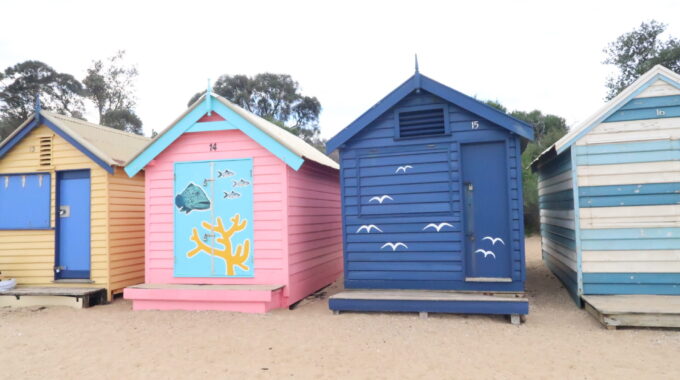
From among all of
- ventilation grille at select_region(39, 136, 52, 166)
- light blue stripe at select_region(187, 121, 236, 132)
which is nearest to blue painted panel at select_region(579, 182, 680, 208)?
light blue stripe at select_region(187, 121, 236, 132)

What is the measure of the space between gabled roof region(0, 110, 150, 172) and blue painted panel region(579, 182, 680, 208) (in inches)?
334

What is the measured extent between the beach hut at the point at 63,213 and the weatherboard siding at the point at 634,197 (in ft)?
28.4

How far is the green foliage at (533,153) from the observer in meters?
19.7

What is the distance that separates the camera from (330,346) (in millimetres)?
5578

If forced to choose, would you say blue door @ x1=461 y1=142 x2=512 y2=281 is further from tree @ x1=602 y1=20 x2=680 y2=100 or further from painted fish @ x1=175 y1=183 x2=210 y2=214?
tree @ x1=602 y1=20 x2=680 y2=100

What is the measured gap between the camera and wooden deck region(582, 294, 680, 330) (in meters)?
5.73

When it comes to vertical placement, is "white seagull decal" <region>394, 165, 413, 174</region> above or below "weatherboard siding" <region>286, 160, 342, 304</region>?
above

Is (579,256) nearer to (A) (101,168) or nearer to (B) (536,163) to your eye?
(B) (536,163)

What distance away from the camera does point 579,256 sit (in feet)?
23.0

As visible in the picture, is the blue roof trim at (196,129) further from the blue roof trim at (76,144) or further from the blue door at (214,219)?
the blue roof trim at (76,144)

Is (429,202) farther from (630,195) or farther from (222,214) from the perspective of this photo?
(222,214)

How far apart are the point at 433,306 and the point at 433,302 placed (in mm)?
64

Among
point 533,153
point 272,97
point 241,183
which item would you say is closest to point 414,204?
point 241,183

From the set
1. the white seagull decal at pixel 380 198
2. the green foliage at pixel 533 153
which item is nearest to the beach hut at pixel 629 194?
the white seagull decal at pixel 380 198
